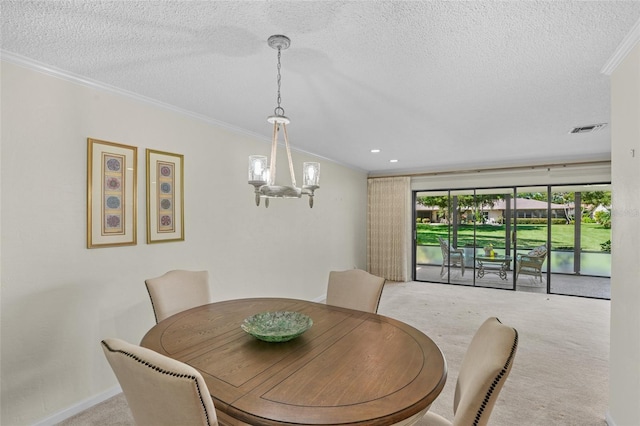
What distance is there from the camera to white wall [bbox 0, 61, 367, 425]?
6.54 ft

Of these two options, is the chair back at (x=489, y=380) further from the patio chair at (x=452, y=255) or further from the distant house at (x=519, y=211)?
the patio chair at (x=452, y=255)

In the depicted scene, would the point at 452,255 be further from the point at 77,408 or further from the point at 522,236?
the point at 77,408

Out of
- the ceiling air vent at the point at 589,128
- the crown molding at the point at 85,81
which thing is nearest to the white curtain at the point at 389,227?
the ceiling air vent at the point at 589,128

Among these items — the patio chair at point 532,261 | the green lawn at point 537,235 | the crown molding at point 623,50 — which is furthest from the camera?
the green lawn at point 537,235

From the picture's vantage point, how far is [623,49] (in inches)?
72.8

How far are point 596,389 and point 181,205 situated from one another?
4054 mm

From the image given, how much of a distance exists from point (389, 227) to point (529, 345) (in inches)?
139

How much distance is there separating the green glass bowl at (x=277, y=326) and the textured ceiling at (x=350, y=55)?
Answer: 164cm

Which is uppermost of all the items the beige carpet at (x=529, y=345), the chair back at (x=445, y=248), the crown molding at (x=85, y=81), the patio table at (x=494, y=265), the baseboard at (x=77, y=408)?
the crown molding at (x=85, y=81)

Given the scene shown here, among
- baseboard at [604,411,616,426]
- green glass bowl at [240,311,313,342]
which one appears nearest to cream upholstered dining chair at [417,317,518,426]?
green glass bowl at [240,311,313,342]

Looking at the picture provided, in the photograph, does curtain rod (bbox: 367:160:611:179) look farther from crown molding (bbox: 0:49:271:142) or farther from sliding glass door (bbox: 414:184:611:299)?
crown molding (bbox: 0:49:271:142)

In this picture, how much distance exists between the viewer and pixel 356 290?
8.31ft

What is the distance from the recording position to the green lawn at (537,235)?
5984mm

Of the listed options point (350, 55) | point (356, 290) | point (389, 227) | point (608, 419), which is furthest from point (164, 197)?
point (389, 227)
